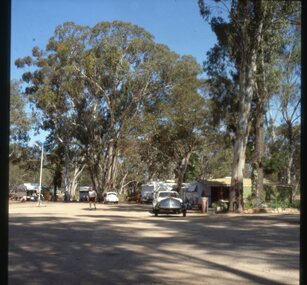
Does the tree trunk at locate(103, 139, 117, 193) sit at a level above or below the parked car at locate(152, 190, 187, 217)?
above

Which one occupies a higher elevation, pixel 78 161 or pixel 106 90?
pixel 106 90

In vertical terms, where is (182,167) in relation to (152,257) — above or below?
above

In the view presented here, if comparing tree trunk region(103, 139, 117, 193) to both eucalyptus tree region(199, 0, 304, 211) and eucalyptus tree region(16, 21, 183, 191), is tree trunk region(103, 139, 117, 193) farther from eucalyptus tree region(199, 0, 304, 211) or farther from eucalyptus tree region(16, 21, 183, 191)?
eucalyptus tree region(199, 0, 304, 211)

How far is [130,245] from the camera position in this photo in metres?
13.2

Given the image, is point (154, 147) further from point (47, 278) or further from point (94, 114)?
point (47, 278)

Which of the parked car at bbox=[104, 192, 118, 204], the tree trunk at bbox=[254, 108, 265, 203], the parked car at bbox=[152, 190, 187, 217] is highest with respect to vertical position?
the tree trunk at bbox=[254, 108, 265, 203]

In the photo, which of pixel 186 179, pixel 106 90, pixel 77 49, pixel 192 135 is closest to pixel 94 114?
pixel 106 90

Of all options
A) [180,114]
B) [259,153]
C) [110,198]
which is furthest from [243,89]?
[110,198]

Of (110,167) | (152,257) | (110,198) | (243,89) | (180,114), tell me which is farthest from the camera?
(110,167)

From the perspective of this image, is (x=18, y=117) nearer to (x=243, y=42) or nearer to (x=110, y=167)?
(x=110, y=167)

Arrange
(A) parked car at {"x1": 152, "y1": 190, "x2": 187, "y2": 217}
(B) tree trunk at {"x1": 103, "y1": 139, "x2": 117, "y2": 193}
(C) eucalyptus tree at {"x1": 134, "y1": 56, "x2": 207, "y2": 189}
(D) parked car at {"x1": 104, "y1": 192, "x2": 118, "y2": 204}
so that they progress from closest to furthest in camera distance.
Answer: (A) parked car at {"x1": 152, "y1": 190, "x2": 187, "y2": 217}, (C) eucalyptus tree at {"x1": 134, "y1": 56, "x2": 207, "y2": 189}, (D) parked car at {"x1": 104, "y1": 192, "x2": 118, "y2": 204}, (B) tree trunk at {"x1": 103, "y1": 139, "x2": 117, "y2": 193}

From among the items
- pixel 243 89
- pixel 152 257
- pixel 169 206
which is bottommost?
pixel 152 257

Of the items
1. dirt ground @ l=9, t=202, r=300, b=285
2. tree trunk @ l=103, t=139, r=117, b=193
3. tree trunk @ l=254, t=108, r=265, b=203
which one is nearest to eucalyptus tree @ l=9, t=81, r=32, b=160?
tree trunk @ l=103, t=139, r=117, b=193
